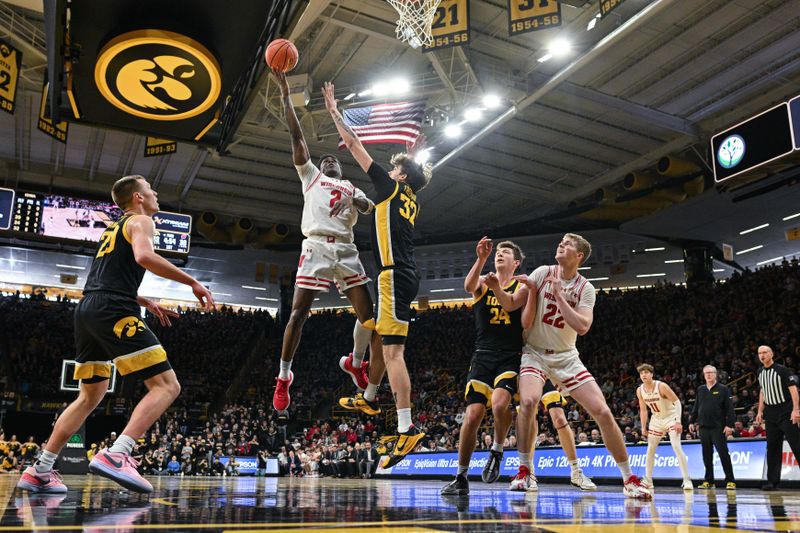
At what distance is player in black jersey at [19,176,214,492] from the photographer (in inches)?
164

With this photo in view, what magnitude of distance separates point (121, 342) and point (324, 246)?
6.68ft

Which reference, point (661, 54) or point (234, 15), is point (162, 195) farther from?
point (234, 15)

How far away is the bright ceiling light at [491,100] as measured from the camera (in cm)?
1583

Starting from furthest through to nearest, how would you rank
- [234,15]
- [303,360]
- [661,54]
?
[303,360] → [661,54] → [234,15]

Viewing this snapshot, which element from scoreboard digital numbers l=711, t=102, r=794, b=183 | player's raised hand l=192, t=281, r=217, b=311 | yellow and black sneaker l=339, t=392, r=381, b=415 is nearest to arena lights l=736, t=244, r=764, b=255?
scoreboard digital numbers l=711, t=102, r=794, b=183

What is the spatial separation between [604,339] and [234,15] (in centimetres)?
2128

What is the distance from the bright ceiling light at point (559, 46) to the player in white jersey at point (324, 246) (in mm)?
10044

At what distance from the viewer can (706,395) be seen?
33.3 feet

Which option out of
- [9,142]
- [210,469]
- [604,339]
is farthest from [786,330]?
[9,142]

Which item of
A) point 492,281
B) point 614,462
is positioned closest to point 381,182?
point 492,281

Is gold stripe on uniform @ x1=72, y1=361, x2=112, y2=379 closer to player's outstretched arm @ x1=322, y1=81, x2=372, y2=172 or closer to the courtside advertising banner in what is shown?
player's outstretched arm @ x1=322, y1=81, x2=372, y2=172

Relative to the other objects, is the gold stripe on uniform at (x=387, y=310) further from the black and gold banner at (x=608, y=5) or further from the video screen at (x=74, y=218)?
the video screen at (x=74, y=218)

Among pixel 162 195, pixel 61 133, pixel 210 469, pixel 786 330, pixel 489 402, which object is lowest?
pixel 210 469

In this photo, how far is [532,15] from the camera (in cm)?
1107
